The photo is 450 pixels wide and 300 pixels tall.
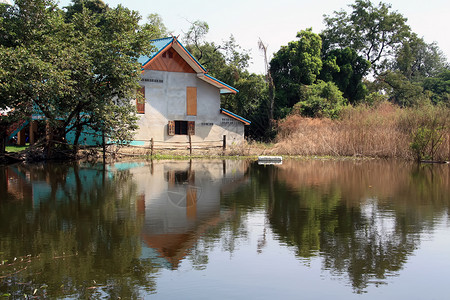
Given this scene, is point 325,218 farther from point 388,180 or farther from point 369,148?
point 369,148

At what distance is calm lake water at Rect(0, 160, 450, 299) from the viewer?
5898 millimetres

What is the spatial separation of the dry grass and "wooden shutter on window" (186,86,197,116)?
19.8ft

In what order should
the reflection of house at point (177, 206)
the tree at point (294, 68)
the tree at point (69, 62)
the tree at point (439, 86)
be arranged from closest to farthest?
the reflection of house at point (177, 206)
the tree at point (69, 62)
the tree at point (294, 68)
the tree at point (439, 86)

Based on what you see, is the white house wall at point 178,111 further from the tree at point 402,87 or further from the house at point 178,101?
the tree at point 402,87

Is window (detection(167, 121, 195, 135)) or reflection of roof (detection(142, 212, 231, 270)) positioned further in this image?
window (detection(167, 121, 195, 135))

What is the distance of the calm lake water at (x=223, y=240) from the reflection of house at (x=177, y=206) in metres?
0.03

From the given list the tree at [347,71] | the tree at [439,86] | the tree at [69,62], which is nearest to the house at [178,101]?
the tree at [69,62]

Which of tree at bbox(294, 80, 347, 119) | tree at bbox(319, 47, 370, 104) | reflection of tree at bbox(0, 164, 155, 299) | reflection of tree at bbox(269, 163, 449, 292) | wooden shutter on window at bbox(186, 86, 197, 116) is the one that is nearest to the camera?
reflection of tree at bbox(0, 164, 155, 299)

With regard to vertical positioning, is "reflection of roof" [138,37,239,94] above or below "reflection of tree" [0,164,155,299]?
above

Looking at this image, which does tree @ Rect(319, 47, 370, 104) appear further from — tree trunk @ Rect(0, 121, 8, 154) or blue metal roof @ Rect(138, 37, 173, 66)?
tree trunk @ Rect(0, 121, 8, 154)

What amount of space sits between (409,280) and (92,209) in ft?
22.5

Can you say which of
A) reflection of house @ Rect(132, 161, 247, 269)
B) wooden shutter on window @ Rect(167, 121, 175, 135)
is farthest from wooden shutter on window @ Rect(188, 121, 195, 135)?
reflection of house @ Rect(132, 161, 247, 269)

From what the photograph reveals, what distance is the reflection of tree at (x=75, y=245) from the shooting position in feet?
19.1

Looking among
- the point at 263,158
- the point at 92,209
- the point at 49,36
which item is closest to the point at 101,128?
the point at 49,36
